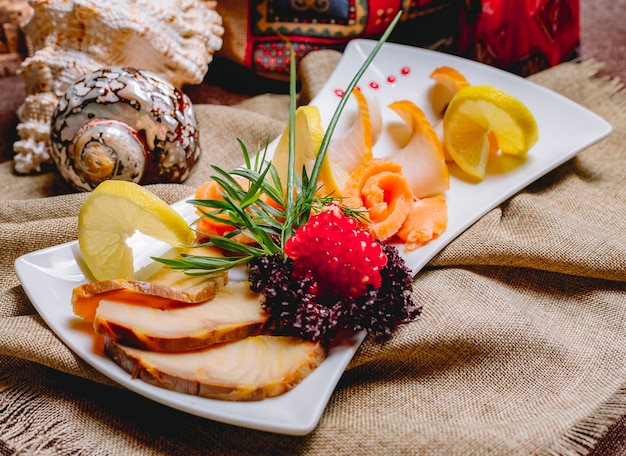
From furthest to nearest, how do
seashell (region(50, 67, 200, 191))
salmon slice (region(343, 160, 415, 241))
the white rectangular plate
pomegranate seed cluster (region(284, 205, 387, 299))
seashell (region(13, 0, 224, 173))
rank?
seashell (region(13, 0, 224, 173))
seashell (region(50, 67, 200, 191))
salmon slice (region(343, 160, 415, 241))
pomegranate seed cluster (region(284, 205, 387, 299))
the white rectangular plate

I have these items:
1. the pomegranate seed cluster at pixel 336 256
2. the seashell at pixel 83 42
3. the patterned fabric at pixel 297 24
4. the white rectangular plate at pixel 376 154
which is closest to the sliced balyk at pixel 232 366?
the white rectangular plate at pixel 376 154

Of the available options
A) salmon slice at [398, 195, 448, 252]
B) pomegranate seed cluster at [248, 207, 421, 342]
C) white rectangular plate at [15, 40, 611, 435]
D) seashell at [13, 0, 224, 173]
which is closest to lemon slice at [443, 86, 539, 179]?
white rectangular plate at [15, 40, 611, 435]

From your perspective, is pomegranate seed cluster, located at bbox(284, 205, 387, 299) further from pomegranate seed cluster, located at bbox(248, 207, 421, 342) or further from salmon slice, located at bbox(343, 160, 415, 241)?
salmon slice, located at bbox(343, 160, 415, 241)

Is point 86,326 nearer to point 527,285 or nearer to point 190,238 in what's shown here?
point 190,238

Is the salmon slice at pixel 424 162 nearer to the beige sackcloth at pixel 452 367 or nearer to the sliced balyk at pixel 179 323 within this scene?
the beige sackcloth at pixel 452 367

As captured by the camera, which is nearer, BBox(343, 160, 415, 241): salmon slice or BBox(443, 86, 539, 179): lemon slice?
BBox(343, 160, 415, 241): salmon slice

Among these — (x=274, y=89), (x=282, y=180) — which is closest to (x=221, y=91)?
(x=274, y=89)

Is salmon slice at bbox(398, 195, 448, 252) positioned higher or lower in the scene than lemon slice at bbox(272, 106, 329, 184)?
lower
